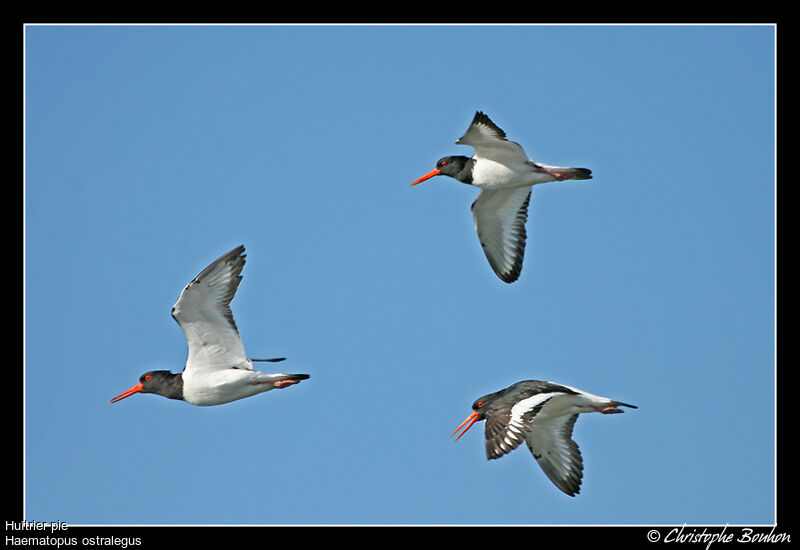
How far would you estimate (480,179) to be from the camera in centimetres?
1505

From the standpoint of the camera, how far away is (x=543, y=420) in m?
14.9

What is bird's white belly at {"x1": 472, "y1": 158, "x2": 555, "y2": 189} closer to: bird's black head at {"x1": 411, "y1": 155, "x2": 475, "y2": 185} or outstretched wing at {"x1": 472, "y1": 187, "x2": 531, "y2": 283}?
bird's black head at {"x1": 411, "y1": 155, "x2": 475, "y2": 185}

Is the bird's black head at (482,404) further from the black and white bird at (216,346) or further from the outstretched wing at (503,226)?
the black and white bird at (216,346)

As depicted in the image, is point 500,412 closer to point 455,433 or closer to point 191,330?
point 455,433

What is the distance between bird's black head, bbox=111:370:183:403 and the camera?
13.8 m

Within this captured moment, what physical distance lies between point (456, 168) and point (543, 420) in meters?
4.03

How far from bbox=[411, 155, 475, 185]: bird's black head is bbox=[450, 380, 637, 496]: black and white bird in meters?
3.28

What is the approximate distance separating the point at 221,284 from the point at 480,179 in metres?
4.31

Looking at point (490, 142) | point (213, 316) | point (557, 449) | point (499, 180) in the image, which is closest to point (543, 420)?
point (557, 449)

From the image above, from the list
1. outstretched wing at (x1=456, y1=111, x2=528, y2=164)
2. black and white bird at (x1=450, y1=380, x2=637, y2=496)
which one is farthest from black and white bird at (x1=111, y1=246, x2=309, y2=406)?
outstretched wing at (x1=456, y1=111, x2=528, y2=164)

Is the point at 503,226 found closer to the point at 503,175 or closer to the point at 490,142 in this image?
the point at 503,175

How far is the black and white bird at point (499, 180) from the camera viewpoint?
1441 centimetres

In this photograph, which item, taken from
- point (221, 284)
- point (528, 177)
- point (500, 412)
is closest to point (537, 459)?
point (500, 412)

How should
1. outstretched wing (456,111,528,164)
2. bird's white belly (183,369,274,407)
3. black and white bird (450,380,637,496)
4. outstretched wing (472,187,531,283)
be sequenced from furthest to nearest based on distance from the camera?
outstretched wing (472,187,531,283) → outstretched wing (456,111,528,164) → bird's white belly (183,369,274,407) → black and white bird (450,380,637,496)
